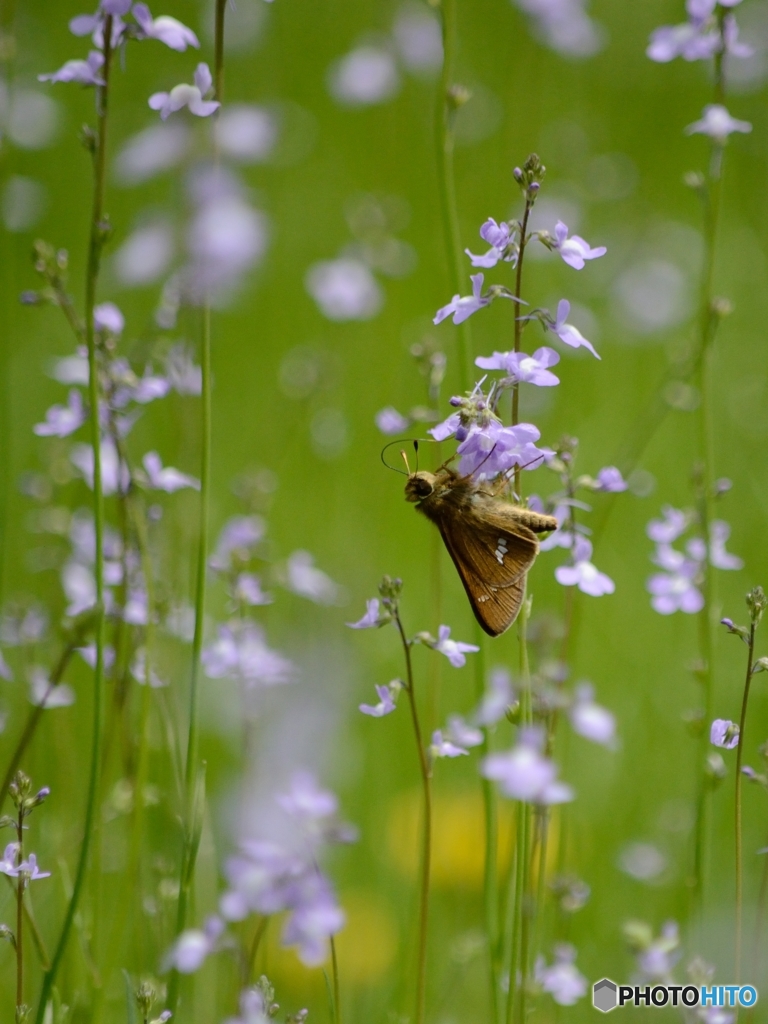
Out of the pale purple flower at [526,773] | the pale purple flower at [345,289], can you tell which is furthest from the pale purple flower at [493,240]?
the pale purple flower at [345,289]

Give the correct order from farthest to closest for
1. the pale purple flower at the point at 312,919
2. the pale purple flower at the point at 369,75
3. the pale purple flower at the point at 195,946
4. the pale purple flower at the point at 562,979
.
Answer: the pale purple flower at the point at 369,75, the pale purple flower at the point at 562,979, the pale purple flower at the point at 195,946, the pale purple flower at the point at 312,919

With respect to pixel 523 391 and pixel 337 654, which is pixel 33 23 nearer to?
pixel 523 391

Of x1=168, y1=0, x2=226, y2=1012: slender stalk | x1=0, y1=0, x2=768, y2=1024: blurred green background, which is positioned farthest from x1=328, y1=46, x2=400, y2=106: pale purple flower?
x1=168, y1=0, x2=226, y2=1012: slender stalk

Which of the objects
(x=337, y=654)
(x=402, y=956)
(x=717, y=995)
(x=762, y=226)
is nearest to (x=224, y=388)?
(x=337, y=654)

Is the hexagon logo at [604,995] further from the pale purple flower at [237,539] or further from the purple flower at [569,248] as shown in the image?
the purple flower at [569,248]

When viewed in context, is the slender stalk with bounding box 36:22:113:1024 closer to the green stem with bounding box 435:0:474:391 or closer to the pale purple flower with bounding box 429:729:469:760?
the pale purple flower with bounding box 429:729:469:760

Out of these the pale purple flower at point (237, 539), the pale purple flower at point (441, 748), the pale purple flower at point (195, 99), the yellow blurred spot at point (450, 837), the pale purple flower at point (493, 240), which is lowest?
the pale purple flower at point (441, 748)

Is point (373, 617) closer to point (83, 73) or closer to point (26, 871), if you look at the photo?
point (26, 871)
